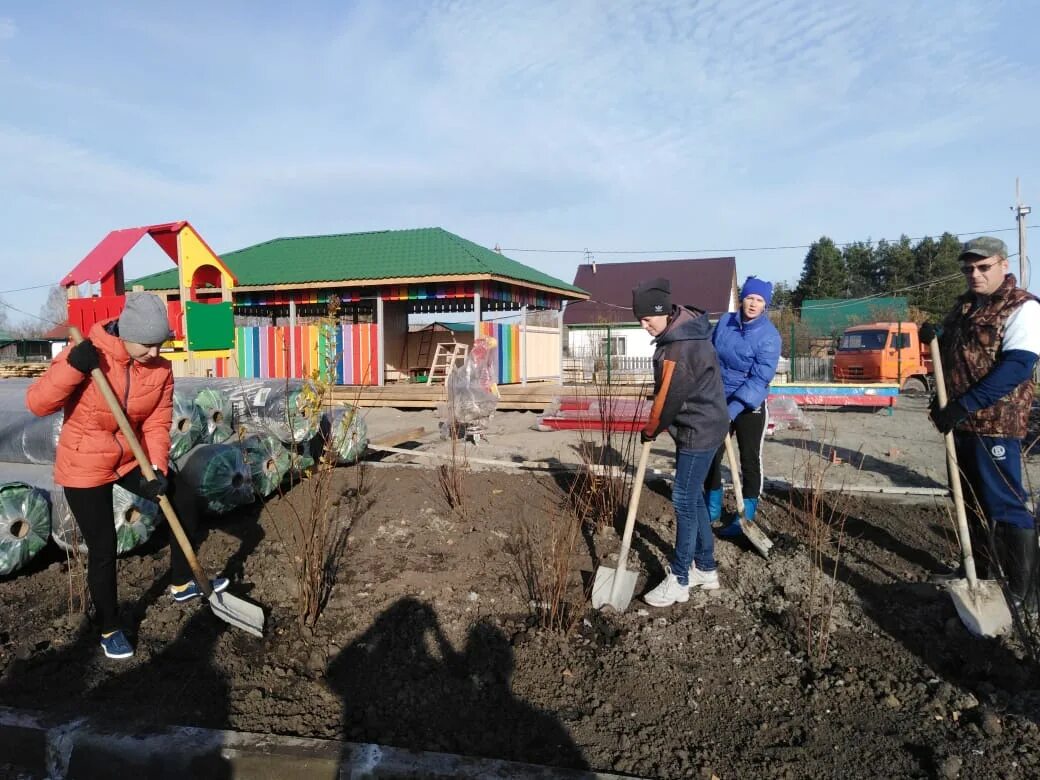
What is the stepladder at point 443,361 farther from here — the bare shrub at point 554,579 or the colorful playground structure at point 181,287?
the bare shrub at point 554,579

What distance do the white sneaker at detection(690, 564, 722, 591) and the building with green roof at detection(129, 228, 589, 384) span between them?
10.7 meters

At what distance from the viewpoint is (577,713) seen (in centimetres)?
261

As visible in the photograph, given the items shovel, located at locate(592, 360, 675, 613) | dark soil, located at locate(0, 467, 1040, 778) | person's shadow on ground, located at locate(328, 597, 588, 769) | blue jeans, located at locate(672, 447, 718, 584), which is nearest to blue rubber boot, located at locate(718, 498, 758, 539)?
dark soil, located at locate(0, 467, 1040, 778)

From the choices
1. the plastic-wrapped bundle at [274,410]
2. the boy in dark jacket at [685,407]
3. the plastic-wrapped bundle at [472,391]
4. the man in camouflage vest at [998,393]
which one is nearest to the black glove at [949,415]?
the man in camouflage vest at [998,393]

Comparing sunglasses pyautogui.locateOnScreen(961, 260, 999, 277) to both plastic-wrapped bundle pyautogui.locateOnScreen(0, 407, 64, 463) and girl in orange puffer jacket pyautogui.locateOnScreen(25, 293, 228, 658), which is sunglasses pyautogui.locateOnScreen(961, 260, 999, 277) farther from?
plastic-wrapped bundle pyautogui.locateOnScreen(0, 407, 64, 463)

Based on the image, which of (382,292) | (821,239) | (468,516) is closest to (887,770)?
(468,516)

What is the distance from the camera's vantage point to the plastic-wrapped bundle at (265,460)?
5.01 meters

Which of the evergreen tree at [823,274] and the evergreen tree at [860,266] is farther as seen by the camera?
the evergreen tree at [860,266]

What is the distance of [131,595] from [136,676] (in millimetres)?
916

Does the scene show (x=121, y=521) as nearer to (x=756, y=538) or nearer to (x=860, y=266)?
(x=756, y=538)

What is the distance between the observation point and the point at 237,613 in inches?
126

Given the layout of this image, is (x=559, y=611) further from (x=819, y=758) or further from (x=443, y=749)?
(x=819, y=758)

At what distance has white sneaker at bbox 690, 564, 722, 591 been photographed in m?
3.67

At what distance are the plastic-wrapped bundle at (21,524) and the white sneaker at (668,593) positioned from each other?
3145 mm
